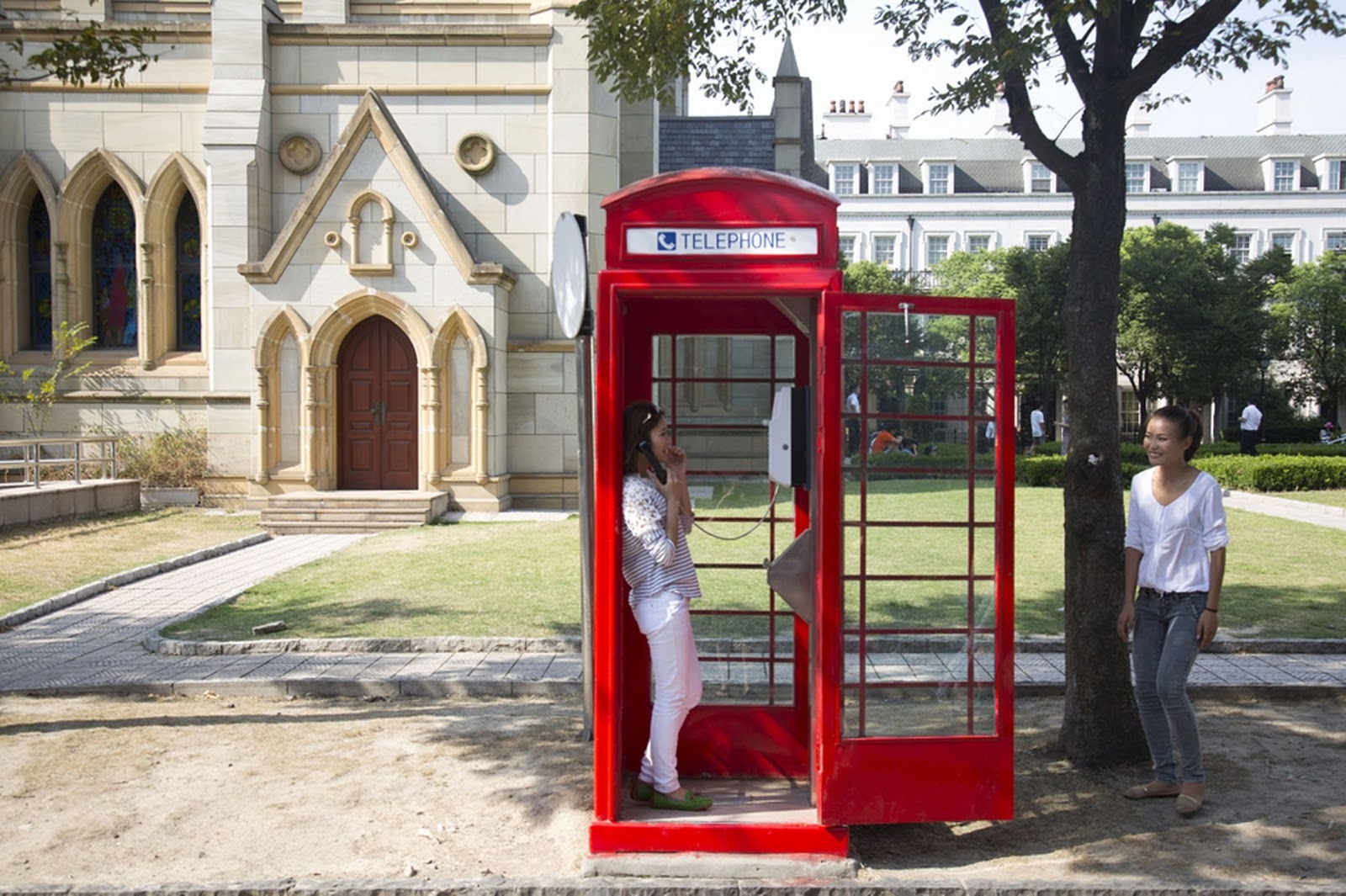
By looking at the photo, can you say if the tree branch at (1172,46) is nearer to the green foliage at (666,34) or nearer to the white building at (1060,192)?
the green foliage at (666,34)

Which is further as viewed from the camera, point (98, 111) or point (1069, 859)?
point (98, 111)

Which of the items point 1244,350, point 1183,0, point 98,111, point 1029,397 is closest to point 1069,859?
point 1183,0

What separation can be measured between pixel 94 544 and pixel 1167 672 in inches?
551

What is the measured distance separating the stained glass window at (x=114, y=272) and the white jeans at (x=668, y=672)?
1935 centimetres

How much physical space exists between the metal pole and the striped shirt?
2.23 feet

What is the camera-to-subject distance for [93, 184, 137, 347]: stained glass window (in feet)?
69.3

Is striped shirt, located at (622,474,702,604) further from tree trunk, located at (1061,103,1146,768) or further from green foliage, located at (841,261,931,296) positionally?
green foliage, located at (841,261,931,296)

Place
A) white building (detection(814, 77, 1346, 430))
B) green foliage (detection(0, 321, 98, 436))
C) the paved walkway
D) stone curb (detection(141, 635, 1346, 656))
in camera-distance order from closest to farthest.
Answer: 1. the paved walkway
2. stone curb (detection(141, 635, 1346, 656))
3. green foliage (detection(0, 321, 98, 436))
4. white building (detection(814, 77, 1346, 430))

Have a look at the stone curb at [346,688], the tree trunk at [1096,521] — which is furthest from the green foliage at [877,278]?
the tree trunk at [1096,521]

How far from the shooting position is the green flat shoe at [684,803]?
5184 mm

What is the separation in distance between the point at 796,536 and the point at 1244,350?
4350 centimetres

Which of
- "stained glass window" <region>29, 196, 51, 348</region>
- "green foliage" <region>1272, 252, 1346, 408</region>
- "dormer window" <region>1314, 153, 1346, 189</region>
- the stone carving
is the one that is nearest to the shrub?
"stained glass window" <region>29, 196, 51, 348</region>

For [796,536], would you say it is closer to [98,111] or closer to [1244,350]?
[98,111]

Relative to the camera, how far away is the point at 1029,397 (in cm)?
5012
